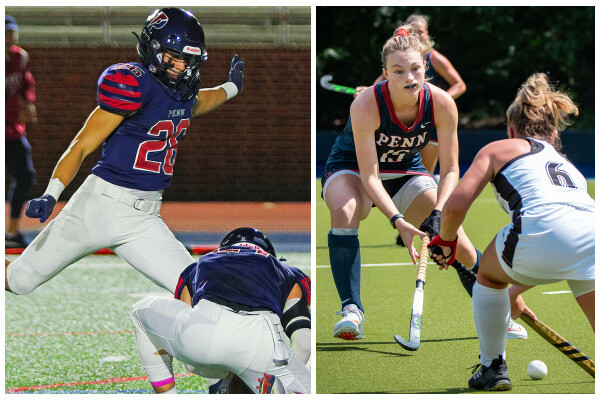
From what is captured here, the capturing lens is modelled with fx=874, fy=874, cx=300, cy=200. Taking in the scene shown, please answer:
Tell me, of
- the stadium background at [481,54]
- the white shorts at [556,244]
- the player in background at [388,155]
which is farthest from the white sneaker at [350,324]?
the stadium background at [481,54]

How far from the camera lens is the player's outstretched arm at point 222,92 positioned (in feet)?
10.6

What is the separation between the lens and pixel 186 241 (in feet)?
13.6

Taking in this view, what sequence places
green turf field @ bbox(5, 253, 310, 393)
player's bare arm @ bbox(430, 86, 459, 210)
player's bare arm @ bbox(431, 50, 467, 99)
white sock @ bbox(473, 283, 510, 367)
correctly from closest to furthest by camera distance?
white sock @ bbox(473, 283, 510, 367) → green turf field @ bbox(5, 253, 310, 393) → player's bare arm @ bbox(430, 86, 459, 210) → player's bare arm @ bbox(431, 50, 467, 99)

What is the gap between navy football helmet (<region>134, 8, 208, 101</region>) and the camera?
306cm

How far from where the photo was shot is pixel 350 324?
11.3ft

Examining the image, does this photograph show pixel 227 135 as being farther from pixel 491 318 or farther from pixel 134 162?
pixel 491 318

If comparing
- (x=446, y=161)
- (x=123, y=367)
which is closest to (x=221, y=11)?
(x=446, y=161)

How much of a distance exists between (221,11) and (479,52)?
12.5 m

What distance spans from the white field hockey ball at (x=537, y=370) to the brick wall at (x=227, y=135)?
1190 millimetres

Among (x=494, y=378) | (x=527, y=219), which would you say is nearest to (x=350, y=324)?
(x=494, y=378)

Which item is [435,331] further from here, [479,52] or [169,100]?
[479,52]

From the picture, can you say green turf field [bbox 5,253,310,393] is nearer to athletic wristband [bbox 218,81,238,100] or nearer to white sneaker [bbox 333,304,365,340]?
white sneaker [bbox 333,304,365,340]

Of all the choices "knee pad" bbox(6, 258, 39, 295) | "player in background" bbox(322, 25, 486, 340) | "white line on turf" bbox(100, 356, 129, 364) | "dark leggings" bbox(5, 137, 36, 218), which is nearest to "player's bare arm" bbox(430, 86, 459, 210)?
"player in background" bbox(322, 25, 486, 340)

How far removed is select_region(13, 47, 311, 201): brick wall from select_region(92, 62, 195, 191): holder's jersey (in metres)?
0.48
